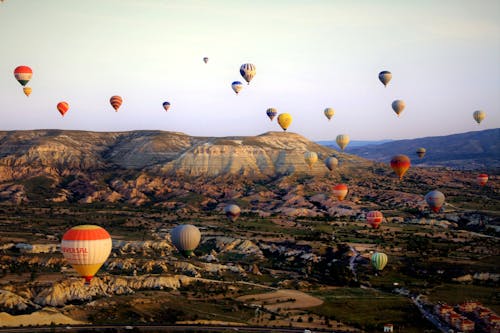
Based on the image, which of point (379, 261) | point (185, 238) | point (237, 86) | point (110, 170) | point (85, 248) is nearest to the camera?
point (85, 248)

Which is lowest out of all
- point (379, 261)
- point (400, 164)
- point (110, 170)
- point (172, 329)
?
point (172, 329)

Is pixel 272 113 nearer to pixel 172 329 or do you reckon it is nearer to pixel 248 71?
pixel 248 71

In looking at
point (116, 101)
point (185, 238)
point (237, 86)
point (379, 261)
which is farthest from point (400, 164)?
point (116, 101)

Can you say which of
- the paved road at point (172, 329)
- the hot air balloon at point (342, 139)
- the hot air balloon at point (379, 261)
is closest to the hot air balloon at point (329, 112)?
the hot air balloon at point (342, 139)

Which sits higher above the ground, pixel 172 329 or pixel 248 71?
pixel 248 71

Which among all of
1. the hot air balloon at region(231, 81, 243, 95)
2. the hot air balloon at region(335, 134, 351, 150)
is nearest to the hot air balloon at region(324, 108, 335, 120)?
the hot air balloon at region(335, 134, 351, 150)

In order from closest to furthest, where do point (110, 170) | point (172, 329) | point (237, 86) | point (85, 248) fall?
point (85, 248) < point (172, 329) < point (237, 86) < point (110, 170)
